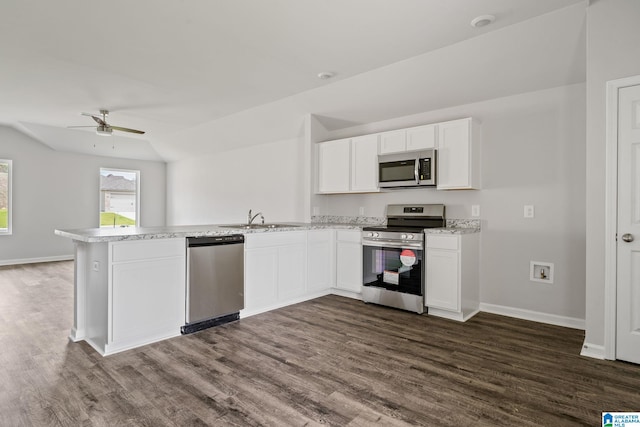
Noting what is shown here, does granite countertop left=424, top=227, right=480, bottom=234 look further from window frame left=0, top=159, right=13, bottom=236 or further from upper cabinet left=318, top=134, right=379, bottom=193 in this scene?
window frame left=0, top=159, right=13, bottom=236

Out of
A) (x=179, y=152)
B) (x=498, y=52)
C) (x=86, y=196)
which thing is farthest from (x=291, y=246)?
(x=86, y=196)

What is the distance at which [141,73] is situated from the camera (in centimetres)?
396

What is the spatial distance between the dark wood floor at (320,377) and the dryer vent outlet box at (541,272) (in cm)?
47

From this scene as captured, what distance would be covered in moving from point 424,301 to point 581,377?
1572 millimetres

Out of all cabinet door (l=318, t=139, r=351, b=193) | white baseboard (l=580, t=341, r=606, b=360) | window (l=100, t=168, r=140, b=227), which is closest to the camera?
white baseboard (l=580, t=341, r=606, b=360)

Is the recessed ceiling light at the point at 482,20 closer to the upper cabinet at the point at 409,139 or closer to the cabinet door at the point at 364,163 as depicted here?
the upper cabinet at the point at 409,139

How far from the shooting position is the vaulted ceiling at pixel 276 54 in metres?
2.70

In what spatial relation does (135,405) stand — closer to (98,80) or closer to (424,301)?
(424,301)

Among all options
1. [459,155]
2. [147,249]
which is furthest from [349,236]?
[147,249]

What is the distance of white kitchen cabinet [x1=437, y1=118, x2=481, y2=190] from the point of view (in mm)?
3707

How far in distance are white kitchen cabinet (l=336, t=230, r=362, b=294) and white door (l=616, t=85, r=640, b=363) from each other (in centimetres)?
248

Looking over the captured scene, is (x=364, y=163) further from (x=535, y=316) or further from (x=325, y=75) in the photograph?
(x=535, y=316)

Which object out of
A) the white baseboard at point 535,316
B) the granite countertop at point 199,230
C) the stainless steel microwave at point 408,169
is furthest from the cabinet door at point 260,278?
the white baseboard at point 535,316

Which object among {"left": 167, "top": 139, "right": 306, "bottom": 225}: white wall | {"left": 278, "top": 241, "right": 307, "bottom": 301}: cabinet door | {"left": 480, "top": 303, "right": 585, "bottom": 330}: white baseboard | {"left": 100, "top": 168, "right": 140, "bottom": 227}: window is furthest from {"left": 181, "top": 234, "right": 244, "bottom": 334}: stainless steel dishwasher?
{"left": 100, "top": 168, "right": 140, "bottom": 227}: window
